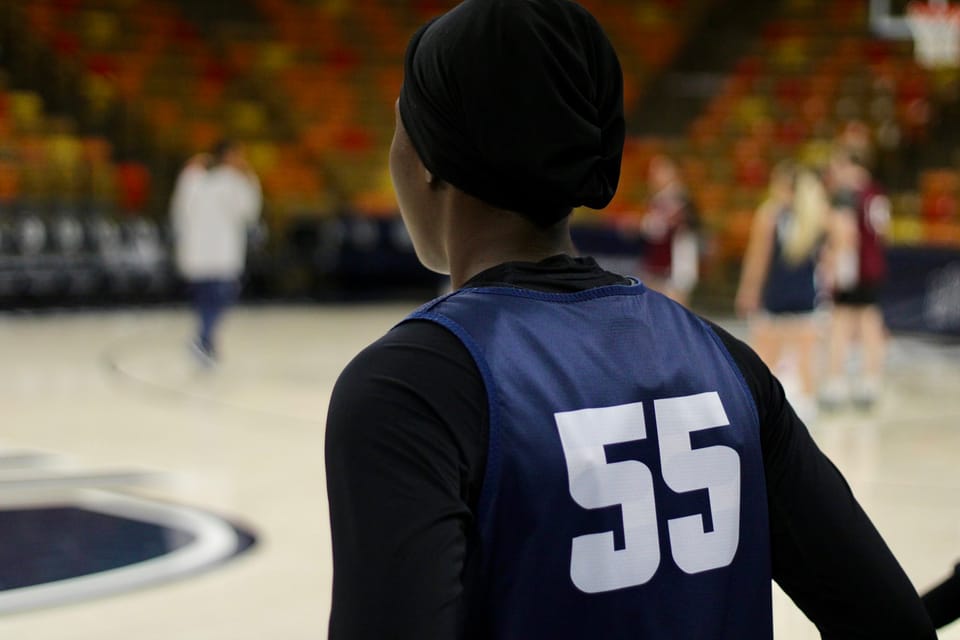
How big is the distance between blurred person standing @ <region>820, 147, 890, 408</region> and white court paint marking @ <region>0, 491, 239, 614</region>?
519cm

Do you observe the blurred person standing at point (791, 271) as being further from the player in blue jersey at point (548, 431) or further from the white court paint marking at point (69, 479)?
the player in blue jersey at point (548, 431)

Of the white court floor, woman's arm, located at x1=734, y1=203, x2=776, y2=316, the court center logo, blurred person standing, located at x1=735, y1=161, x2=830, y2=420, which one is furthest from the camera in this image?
woman's arm, located at x1=734, y1=203, x2=776, y2=316

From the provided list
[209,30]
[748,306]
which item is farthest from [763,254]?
[209,30]

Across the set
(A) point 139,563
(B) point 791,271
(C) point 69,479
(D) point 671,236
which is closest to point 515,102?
(A) point 139,563

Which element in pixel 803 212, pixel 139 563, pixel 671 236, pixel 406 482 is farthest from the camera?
pixel 671 236

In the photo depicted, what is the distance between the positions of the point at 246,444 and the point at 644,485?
7104 mm

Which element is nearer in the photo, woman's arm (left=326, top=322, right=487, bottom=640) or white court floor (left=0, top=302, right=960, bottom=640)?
woman's arm (left=326, top=322, right=487, bottom=640)

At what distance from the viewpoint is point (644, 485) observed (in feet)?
4.03

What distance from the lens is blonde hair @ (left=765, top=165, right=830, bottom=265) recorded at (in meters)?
8.65

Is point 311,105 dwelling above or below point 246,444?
above

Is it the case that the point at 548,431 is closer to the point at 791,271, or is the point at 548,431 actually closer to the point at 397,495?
the point at 397,495

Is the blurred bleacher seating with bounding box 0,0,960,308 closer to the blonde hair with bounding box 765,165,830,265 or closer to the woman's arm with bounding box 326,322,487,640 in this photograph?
the blonde hair with bounding box 765,165,830,265

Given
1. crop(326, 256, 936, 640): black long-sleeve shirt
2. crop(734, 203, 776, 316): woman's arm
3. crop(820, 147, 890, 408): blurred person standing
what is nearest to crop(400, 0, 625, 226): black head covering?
crop(326, 256, 936, 640): black long-sleeve shirt

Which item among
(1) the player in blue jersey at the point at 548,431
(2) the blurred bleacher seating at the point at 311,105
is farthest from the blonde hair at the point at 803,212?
(2) the blurred bleacher seating at the point at 311,105
